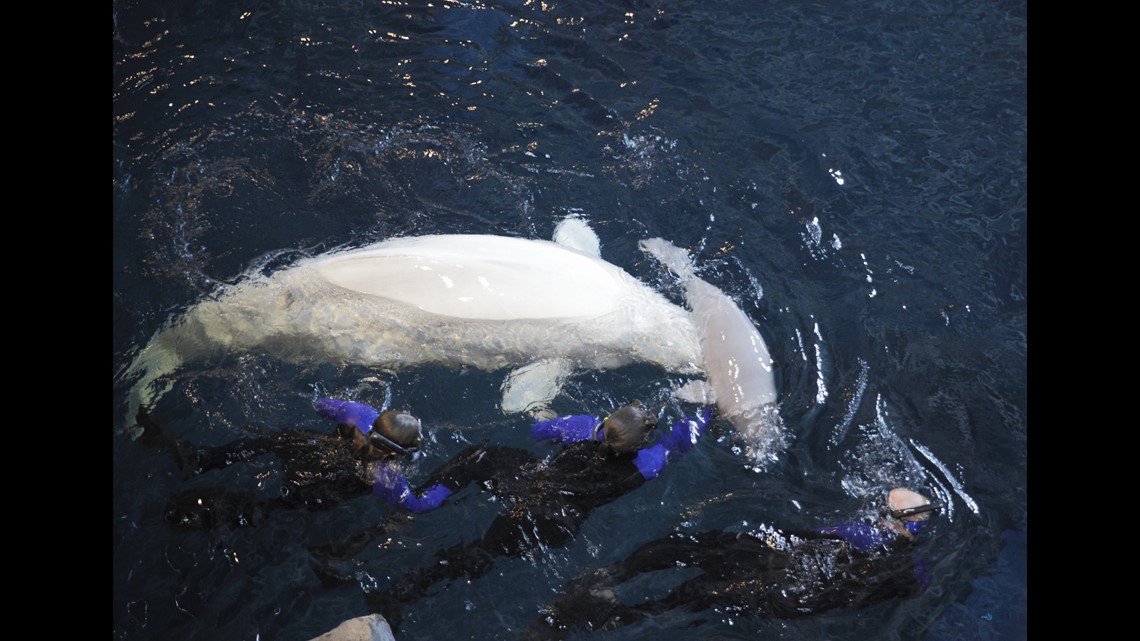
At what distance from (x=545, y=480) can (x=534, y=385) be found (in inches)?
27.1

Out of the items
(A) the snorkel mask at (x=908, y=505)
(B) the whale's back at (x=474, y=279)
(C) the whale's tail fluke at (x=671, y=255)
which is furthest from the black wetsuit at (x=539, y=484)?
(C) the whale's tail fluke at (x=671, y=255)

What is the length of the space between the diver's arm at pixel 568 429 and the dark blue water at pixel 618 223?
9.8 inches

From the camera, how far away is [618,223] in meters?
5.60

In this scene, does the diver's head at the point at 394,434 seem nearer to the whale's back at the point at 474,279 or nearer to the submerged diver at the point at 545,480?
the submerged diver at the point at 545,480

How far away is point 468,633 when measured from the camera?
3.66 meters

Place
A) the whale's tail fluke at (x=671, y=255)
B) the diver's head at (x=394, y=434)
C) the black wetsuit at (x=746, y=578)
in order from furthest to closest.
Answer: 1. the whale's tail fluke at (x=671, y=255)
2. the diver's head at (x=394, y=434)
3. the black wetsuit at (x=746, y=578)

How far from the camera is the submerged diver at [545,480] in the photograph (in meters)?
3.90

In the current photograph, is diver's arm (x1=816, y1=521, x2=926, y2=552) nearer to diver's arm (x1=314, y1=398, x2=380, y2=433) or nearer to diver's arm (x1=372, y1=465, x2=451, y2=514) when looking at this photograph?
diver's arm (x1=372, y1=465, x2=451, y2=514)

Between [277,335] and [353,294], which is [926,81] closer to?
[353,294]

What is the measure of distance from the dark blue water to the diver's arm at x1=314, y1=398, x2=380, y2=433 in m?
0.18

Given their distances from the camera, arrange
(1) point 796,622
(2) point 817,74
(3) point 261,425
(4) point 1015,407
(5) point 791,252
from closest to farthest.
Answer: (1) point 796,622 → (3) point 261,425 → (4) point 1015,407 → (5) point 791,252 → (2) point 817,74

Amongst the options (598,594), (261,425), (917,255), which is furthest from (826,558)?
(261,425)

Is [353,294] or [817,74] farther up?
[817,74]

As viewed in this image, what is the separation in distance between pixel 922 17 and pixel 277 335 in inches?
282
